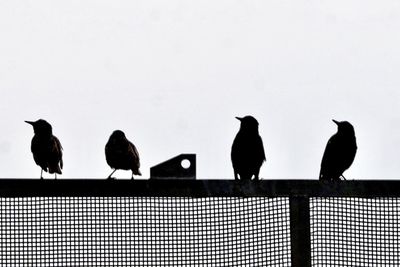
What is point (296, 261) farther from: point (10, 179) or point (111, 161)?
point (111, 161)

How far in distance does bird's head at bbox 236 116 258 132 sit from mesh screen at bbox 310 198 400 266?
2.78m

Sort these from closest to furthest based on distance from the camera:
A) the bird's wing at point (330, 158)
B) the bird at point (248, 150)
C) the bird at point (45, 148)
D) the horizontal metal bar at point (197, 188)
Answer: the horizontal metal bar at point (197, 188)
the bird at point (248, 150)
the bird's wing at point (330, 158)
the bird at point (45, 148)

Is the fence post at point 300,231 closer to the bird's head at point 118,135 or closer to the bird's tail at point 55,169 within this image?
the bird's head at point 118,135

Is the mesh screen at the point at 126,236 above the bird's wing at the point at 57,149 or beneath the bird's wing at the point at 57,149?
beneath

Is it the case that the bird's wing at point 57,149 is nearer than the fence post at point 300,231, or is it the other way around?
the fence post at point 300,231

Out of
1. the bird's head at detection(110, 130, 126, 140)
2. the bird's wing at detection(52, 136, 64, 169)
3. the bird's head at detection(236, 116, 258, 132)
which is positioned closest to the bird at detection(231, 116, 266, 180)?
the bird's head at detection(236, 116, 258, 132)

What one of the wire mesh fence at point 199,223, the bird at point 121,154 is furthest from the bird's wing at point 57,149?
the wire mesh fence at point 199,223

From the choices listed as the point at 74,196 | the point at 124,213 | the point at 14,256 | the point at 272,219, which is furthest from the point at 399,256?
the point at 14,256

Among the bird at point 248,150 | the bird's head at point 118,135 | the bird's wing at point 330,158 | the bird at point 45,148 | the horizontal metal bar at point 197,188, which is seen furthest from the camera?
the bird's head at point 118,135

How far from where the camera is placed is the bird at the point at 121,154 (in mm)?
7043

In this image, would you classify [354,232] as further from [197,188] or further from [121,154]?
[121,154]

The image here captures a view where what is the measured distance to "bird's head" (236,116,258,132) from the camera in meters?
6.51

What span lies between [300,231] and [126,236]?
0.81 m

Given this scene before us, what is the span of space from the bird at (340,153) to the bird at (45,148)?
7.77ft
